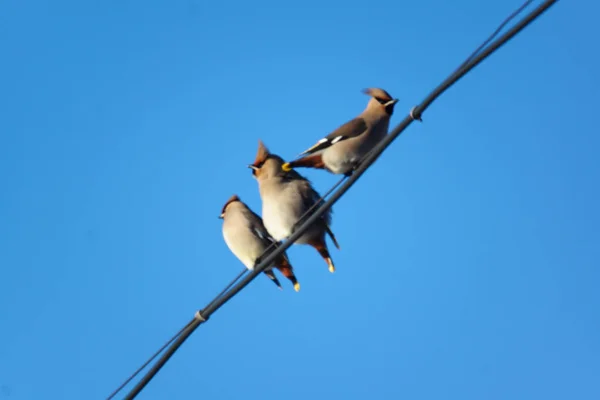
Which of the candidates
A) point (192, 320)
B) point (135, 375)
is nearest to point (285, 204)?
point (192, 320)

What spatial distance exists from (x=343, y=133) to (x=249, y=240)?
176 cm

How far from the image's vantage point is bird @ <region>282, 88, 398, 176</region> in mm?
7223

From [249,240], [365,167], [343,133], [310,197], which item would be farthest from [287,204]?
[365,167]

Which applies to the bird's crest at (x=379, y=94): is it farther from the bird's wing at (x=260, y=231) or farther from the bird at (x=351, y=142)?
the bird's wing at (x=260, y=231)

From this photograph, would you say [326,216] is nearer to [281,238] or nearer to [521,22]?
[281,238]

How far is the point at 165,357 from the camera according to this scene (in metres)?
5.00

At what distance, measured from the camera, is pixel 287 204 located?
7.58m

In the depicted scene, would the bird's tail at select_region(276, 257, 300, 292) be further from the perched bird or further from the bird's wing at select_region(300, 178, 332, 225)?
the bird's wing at select_region(300, 178, 332, 225)

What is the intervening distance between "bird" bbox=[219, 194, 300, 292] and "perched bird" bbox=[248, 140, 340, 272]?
28.3 inches

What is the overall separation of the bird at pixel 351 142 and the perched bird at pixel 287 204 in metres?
0.24

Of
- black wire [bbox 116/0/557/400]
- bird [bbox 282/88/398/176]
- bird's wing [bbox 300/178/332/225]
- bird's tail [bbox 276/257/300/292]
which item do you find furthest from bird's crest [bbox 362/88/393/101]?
black wire [bbox 116/0/557/400]

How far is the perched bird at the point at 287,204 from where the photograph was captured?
754cm

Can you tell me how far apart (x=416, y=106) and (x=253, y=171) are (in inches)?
141

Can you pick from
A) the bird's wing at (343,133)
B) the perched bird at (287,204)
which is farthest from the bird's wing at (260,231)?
the bird's wing at (343,133)
